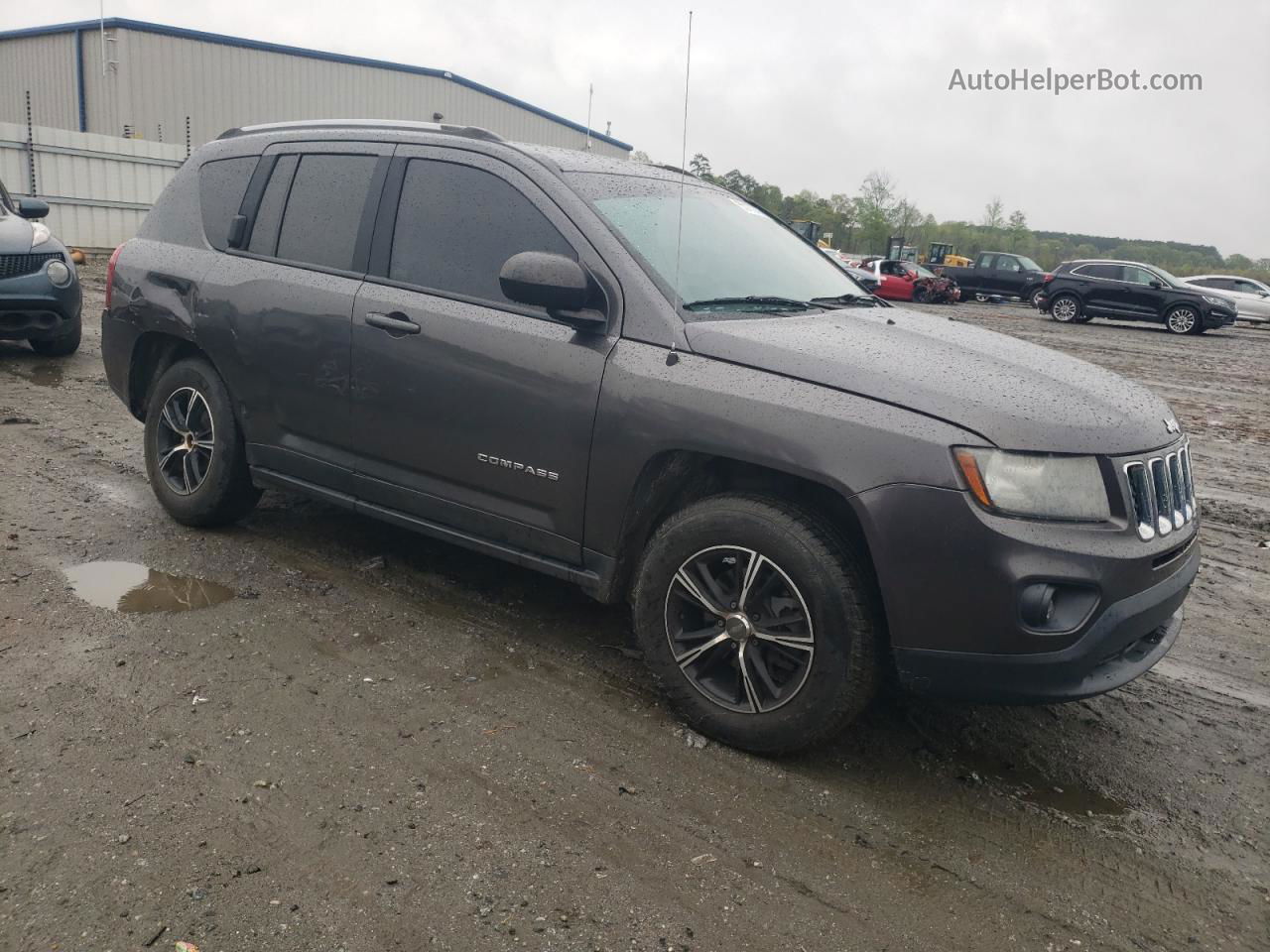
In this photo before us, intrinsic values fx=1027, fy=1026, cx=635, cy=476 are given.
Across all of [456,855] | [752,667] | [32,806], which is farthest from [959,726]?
[32,806]

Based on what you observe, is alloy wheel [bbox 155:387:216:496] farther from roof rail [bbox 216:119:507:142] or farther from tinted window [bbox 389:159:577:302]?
tinted window [bbox 389:159:577:302]

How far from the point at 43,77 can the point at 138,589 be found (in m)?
38.6

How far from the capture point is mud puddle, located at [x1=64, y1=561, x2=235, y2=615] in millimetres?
4234

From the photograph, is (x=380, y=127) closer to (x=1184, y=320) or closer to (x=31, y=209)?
(x=31, y=209)

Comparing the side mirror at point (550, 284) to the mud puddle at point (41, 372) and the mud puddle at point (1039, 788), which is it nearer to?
the mud puddle at point (1039, 788)

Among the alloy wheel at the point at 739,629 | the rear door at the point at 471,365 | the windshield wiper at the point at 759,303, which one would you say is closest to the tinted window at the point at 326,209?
the rear door at the point at 471,365

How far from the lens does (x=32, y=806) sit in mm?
2799

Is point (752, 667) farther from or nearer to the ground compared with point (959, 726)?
farther from the ground

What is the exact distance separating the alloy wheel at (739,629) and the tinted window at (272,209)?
2.61 m

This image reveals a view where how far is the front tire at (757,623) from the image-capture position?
10.0 feet

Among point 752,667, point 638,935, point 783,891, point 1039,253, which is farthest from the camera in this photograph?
point 1039,253

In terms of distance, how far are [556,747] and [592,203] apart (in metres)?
1.95

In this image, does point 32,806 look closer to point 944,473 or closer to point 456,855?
point 456,855

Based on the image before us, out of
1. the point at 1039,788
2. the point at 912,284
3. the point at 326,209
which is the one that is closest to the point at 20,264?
the point at 326,209
